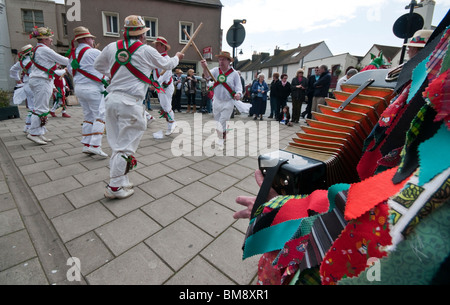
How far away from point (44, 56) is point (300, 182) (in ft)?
21.2

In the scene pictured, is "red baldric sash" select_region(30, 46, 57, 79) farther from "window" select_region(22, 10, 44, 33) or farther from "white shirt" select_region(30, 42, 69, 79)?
"window" select_region(22, 10, 44, 33)

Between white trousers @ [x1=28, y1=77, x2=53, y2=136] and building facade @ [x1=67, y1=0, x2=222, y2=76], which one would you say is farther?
building facade @ [x1=67, y1=0, x2=222, y2=76]

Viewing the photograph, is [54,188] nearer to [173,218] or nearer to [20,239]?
[20,239]

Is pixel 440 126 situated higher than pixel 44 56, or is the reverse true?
pixel 44 56

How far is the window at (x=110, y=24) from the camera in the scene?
681 inches

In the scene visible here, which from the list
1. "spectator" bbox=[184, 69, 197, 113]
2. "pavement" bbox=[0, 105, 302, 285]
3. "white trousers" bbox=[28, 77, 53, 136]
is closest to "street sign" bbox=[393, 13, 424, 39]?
"pavement" bbox=[0, 105, 302, 285]

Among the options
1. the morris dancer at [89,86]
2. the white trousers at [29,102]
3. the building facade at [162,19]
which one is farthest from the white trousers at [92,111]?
the building facade at [162,19]

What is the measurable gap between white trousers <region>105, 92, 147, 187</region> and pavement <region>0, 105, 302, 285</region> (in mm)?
429

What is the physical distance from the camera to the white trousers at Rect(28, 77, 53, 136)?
5199 mm

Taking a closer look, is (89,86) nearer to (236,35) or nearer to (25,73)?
(236,35)

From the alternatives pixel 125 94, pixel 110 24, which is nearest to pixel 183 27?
pixel 110 24

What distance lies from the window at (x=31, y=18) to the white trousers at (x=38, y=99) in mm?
23205
